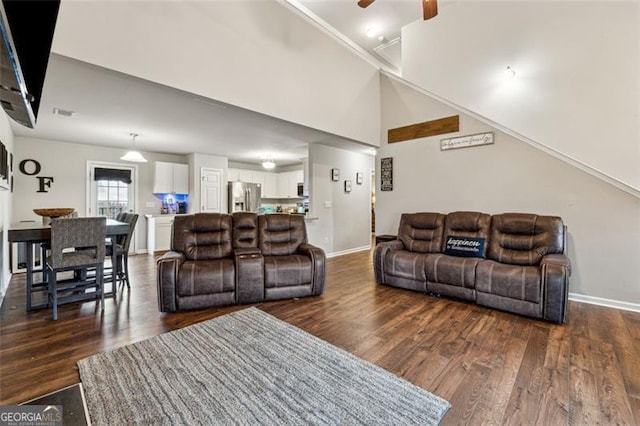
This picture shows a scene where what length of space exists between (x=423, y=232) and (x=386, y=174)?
1.53 meters

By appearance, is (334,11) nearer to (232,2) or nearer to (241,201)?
(232,2)

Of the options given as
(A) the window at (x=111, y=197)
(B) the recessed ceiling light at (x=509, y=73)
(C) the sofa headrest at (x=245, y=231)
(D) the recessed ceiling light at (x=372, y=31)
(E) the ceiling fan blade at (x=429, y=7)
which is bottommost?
(C) the sofa headrest at (x=245, y=231)

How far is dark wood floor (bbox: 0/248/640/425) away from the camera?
166 centimetres

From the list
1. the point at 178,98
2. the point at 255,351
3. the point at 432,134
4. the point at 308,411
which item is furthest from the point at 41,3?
the point at 432,134

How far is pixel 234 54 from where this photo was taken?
323cm

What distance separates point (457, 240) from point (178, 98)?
3931 mm

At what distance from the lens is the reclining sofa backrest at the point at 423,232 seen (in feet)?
13.0

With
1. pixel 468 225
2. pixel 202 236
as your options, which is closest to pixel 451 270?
pixel 468 225

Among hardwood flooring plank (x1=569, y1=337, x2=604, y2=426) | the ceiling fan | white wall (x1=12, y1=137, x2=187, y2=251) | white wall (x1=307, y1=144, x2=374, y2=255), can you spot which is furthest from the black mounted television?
white wall (x1=12, y1=137, x2=187, y2=251)

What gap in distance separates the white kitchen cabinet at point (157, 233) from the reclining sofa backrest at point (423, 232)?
541 cm

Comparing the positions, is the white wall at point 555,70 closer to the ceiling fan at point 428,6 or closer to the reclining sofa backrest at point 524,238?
the reclining sofa backrest at point 524,238

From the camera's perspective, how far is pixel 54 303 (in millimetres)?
2777

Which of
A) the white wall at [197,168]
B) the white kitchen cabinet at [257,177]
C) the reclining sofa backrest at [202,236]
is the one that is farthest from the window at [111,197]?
the reclining sofa backrest at [202,236]

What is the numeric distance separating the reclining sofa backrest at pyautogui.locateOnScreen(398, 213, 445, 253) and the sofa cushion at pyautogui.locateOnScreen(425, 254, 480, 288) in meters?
0.32
